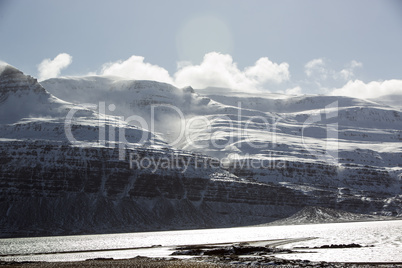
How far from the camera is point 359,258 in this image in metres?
101

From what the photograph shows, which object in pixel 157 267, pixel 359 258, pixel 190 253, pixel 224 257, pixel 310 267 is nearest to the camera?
pixel 310 267

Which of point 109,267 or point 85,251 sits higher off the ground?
point 109,267

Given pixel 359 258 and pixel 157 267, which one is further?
pixel 359 258

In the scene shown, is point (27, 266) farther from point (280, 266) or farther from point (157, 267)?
point (280, 266)

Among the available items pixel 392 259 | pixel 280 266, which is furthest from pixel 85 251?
pixel 392 259

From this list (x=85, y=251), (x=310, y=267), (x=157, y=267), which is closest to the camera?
(x=310, y=267)

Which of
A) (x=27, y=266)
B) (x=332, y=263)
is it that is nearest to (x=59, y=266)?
(x=27, y=266)

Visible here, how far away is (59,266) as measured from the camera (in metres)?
104

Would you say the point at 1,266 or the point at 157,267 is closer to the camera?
the point at 157,267

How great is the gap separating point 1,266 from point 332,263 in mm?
69003

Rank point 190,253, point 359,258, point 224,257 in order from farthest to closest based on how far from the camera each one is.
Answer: point 190,253, point 224,257, point 359,258

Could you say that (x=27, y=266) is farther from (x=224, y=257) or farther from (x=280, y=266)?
(x=280, y=266)

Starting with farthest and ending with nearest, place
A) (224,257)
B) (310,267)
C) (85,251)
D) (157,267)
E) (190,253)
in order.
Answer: (85,251) < (190,253) < (224,257) < (157,267) < (310,267)

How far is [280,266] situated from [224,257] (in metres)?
26.4
